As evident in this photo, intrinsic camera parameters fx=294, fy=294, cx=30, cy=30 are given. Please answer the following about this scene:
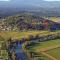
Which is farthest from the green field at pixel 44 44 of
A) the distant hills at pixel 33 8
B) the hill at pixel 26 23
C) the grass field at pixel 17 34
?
the distant hills at pixel 33 8

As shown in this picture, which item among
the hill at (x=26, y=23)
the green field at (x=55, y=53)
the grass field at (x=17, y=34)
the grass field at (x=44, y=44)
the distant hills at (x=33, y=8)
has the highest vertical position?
the distant hills at (x=33, y=8)

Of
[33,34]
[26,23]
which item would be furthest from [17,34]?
[26,23]

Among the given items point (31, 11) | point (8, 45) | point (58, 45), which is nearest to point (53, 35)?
point (58, 45)

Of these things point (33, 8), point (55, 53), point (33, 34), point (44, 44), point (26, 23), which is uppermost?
point (33, 8)

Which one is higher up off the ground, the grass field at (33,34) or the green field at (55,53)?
the grass field at (33,34)

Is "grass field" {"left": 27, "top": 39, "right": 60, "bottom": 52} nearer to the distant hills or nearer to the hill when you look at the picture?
the hill

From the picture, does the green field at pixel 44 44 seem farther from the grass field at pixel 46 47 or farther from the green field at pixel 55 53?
the green field at pixel 55 53

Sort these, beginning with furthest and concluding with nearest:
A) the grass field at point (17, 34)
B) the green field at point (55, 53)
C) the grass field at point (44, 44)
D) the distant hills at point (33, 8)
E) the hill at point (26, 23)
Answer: the distant hills at point (33, 8) < the hill at point (26, 23) < the grass field at point (17, 34) < the grass field at point (44, 44) < the green field at point (55, 53)

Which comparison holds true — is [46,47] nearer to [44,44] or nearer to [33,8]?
[44,44]

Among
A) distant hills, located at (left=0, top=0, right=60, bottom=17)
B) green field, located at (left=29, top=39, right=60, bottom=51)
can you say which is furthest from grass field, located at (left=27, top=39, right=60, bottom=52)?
distant hills, located at (left=0, top=0, right=60, bottom=17)

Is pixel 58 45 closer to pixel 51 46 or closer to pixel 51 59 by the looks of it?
pixel 51 46
